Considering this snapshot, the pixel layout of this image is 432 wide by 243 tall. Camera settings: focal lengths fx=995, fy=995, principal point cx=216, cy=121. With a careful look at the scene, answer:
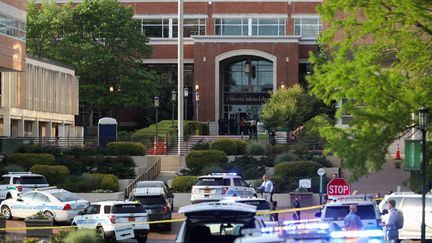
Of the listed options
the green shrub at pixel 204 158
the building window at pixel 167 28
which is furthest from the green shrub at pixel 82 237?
the building window at pixel 167 28

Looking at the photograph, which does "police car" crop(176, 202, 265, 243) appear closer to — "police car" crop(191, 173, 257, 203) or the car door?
the car door

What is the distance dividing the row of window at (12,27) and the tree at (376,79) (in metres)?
37.8

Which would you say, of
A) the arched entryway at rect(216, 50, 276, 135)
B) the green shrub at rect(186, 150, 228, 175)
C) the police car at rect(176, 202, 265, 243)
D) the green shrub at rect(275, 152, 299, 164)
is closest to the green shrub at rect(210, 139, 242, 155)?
the green shrub at rect(186, 150, 228, 175)

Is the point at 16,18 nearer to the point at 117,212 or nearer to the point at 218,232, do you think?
the point at 117,212

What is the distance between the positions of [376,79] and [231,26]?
232ft

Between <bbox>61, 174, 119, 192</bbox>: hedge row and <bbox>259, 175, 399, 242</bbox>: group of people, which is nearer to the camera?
<bbox>259, 175, 399, 242</bbox>: group of people

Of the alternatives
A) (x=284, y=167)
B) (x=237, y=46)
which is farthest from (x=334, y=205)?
(x=237, y=46)

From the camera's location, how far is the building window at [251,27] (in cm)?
9169

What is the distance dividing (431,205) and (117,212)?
9.38m

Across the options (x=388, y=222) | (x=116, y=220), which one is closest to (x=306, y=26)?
(x=116, y=220)

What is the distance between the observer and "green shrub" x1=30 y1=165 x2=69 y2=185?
47.0 meters

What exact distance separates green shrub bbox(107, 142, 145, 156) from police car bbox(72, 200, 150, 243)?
24721 millimetres

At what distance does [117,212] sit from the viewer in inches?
1174

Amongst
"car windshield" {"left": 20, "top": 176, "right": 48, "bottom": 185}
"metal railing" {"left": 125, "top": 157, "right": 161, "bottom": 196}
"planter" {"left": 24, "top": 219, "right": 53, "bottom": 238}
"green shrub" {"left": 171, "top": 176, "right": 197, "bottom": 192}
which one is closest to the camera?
"planter" {"left": 24, "top": 219, "right": 53, "bottom": 238}
